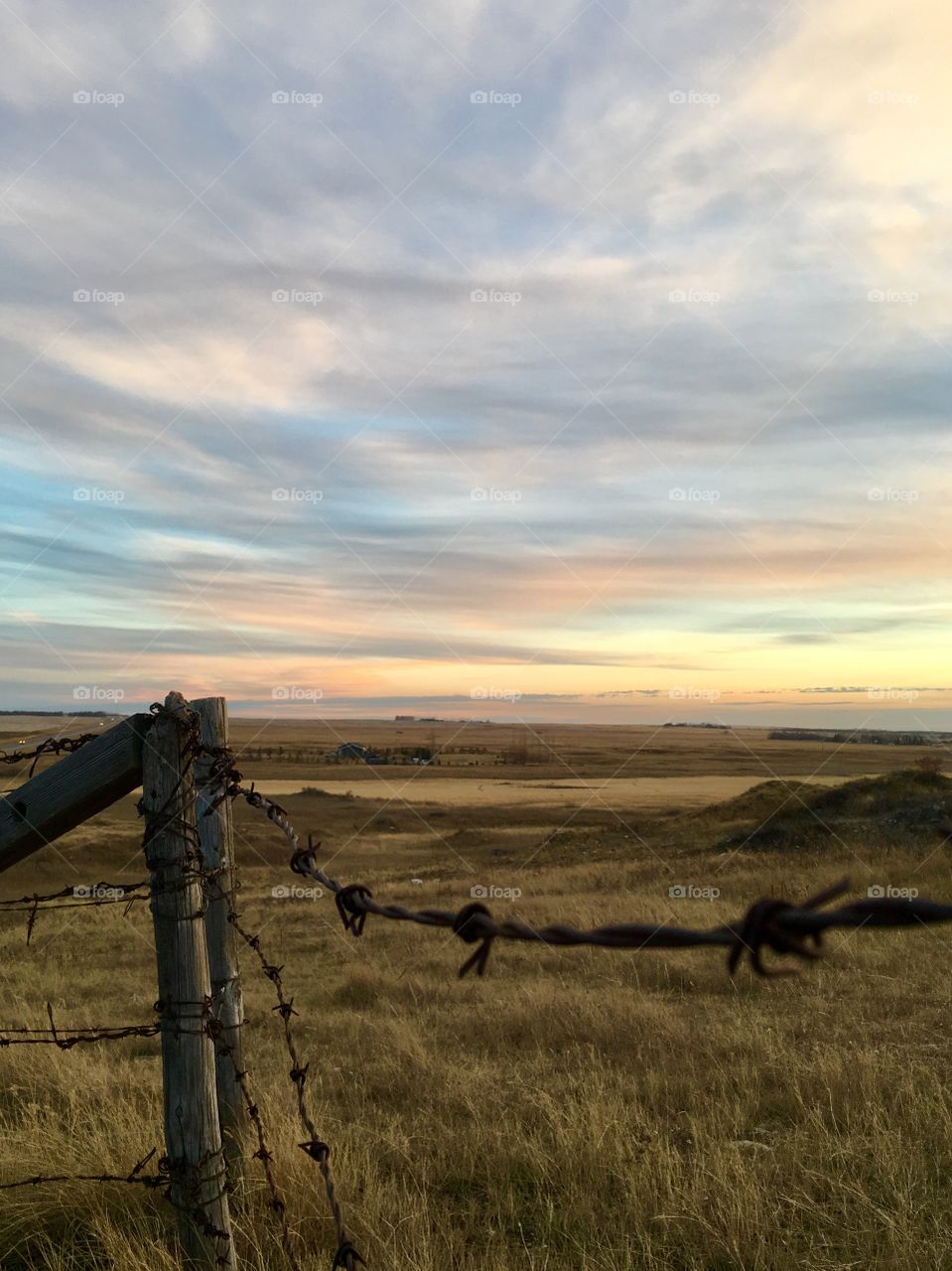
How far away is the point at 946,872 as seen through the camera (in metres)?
15.6

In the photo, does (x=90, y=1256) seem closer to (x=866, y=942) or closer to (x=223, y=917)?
(x=223, y=917)

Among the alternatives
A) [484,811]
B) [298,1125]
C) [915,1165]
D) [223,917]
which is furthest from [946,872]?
[484,811]

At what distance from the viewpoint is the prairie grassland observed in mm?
3508

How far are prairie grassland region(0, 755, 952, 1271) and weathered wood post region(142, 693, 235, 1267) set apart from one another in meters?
0.20

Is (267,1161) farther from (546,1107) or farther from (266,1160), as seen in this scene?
(546,1107)

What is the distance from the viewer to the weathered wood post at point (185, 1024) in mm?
2900

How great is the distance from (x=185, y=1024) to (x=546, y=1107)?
2.72 meters

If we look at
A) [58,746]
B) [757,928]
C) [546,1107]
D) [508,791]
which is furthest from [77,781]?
[508,791]

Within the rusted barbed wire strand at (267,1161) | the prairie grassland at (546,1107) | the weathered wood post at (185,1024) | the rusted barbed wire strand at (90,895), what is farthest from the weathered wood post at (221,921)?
the prairie grassland at (546,1107)

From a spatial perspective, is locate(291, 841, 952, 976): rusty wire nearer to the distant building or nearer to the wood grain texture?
the wood grain texture

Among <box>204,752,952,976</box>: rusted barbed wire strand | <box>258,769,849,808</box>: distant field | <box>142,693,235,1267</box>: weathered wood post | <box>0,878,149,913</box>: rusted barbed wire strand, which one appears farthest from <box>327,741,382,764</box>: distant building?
<box>204,752,952,976</box>: rusted barbed wire strand

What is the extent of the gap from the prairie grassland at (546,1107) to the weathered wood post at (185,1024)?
0.20m

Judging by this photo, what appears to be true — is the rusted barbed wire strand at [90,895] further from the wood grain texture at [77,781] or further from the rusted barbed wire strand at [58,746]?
the rusted barbed wire strand at [58,746]

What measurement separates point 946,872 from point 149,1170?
15268 mm
